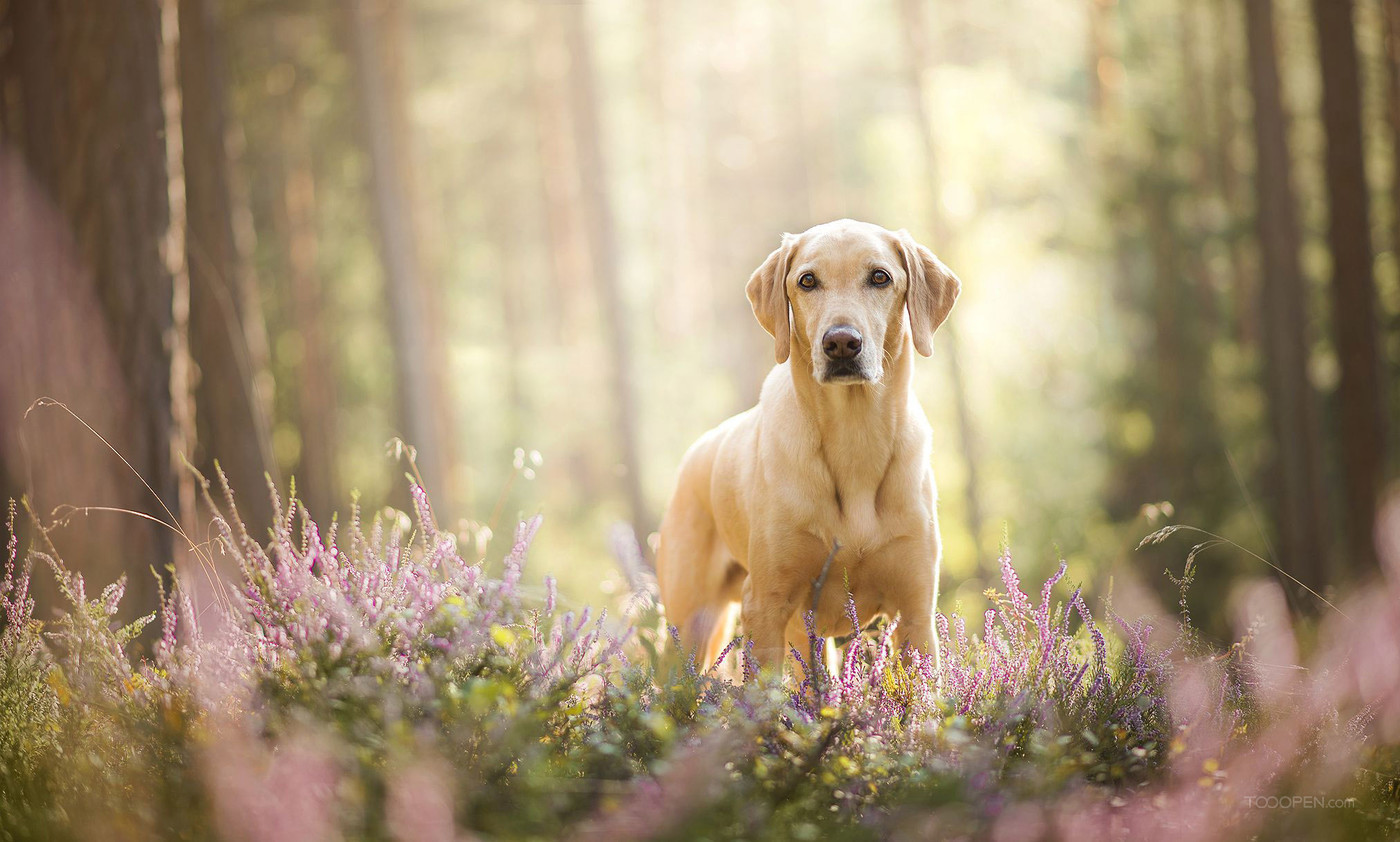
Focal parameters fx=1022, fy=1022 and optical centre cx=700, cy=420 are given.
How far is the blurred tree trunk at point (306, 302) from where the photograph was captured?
1877 cm

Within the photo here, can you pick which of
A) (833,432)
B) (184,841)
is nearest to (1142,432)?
(833,432)

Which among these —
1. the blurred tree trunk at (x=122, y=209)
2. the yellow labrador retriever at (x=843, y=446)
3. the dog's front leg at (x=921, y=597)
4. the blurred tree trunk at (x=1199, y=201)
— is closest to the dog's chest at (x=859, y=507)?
the yellow labrador retriever at (x=843, y=446)

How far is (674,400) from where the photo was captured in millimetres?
24734

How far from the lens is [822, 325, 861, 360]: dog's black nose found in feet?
13.2

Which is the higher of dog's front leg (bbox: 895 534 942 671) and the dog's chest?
the dog's chest

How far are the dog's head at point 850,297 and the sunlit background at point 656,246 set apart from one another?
1615mm

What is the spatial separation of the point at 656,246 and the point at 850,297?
26097 mm

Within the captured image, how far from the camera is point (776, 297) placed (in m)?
4.56

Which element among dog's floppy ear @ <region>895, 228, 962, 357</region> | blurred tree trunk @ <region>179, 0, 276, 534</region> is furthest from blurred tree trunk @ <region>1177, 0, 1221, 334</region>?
blurred tree trunk @ <region>179, 0, 276, 534</region>

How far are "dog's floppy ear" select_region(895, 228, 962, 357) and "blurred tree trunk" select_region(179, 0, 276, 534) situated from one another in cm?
603

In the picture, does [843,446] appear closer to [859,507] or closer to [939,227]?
[859,507]

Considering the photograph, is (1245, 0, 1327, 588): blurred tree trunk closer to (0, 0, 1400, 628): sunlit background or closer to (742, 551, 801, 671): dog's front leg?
(0, 0, 1400, 628): sunlit background

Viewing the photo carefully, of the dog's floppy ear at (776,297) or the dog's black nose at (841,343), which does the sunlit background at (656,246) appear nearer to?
the dog's floppy ear at (776,297)

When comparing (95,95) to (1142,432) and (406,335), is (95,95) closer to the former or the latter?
(406,335)
